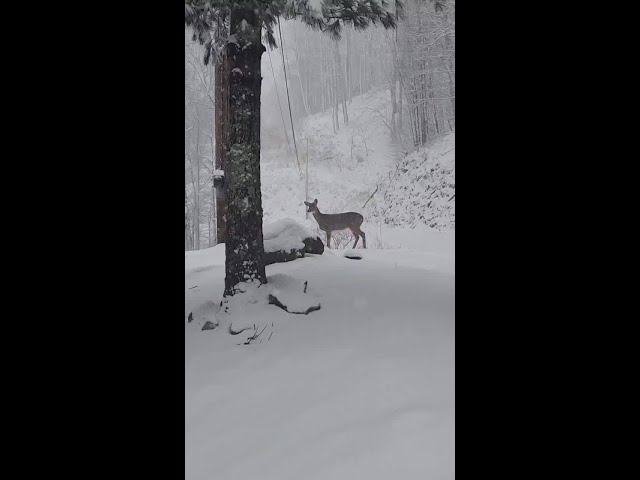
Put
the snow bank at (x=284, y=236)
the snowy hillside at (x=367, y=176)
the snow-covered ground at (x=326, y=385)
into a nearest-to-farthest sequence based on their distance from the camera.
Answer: the snow-covered ground at (x=326, y=385) → the snow bank at (x=284, y=236) → the snowy hillside at (x=367, y=176)

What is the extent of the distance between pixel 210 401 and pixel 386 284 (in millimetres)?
3097

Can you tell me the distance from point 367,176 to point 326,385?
19.6m

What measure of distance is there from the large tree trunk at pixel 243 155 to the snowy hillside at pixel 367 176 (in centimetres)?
875

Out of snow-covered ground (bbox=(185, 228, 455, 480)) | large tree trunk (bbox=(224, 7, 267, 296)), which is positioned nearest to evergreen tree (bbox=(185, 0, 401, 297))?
large tree trunk (bbox=(224, 7, 267, 296))

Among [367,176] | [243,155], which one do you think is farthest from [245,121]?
[367,176]

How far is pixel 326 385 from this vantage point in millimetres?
3395

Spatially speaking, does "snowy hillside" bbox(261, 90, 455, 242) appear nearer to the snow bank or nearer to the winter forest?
the snow bank

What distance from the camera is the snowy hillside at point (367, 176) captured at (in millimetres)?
17062

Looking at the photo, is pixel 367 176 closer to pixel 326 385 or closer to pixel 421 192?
pixel 421 192

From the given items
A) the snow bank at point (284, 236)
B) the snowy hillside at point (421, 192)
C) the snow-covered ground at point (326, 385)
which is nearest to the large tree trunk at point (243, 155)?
the snow-covered ground at point (326, 385)

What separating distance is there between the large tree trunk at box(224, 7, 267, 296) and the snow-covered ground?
1.41 feet

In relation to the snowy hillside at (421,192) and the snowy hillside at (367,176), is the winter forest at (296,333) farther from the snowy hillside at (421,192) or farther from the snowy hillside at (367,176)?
the snowy hillside at (367,176)

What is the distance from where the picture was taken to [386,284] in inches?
231
